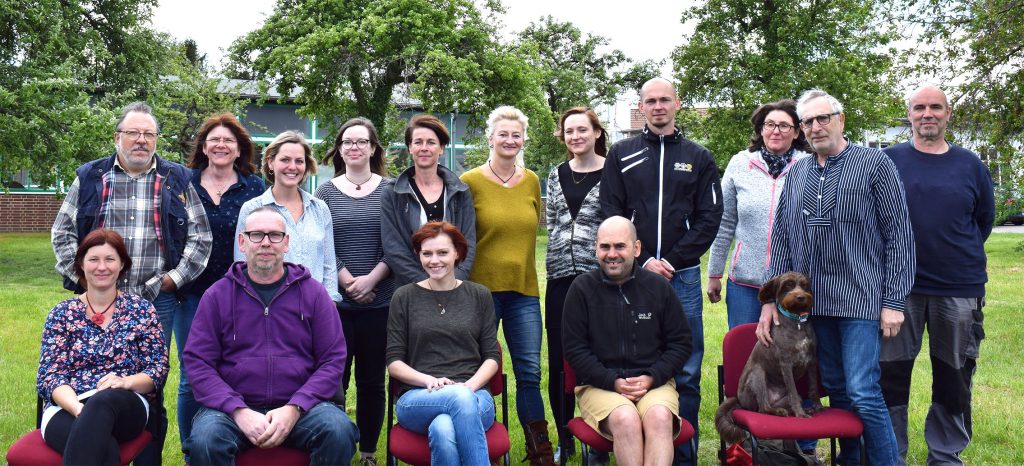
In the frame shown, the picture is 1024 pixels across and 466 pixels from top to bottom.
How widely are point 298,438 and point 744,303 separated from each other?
9.09 feet

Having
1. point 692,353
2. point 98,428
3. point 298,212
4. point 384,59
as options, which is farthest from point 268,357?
point 384,59

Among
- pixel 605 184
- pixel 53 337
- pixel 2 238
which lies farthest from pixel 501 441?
pixel 2 238

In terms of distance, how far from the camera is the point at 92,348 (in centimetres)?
390

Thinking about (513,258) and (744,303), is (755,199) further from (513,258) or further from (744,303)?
(513,258)

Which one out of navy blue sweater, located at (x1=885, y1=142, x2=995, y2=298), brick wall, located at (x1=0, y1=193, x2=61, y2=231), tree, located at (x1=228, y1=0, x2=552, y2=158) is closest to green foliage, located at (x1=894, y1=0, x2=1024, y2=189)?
navy blue sweater, located at (x1=885, y1=142, x2=995, y2=298)

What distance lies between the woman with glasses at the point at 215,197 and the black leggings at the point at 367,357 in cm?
79

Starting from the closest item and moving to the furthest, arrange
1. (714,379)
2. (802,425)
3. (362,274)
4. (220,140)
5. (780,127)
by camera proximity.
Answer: (802,425)
(220,140)
(362,274)
(780,127)
(714,379)

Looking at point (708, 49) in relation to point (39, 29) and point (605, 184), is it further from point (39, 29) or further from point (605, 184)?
point (605, 184)

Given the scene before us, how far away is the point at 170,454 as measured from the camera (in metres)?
5.19

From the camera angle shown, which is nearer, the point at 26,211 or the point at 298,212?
the point at 298,212

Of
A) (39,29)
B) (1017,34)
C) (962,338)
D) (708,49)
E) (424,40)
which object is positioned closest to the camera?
(962,338)

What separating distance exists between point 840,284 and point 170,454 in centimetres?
418

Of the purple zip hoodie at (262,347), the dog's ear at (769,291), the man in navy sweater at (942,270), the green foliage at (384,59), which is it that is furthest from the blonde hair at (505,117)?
the green foliage at (384,59)

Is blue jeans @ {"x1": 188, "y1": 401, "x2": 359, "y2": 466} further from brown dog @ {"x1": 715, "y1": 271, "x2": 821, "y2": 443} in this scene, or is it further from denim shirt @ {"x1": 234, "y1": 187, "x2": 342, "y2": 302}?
brown dog @ {"x1": 715, "y1": 271, "x2": 821, "y2": 443}
